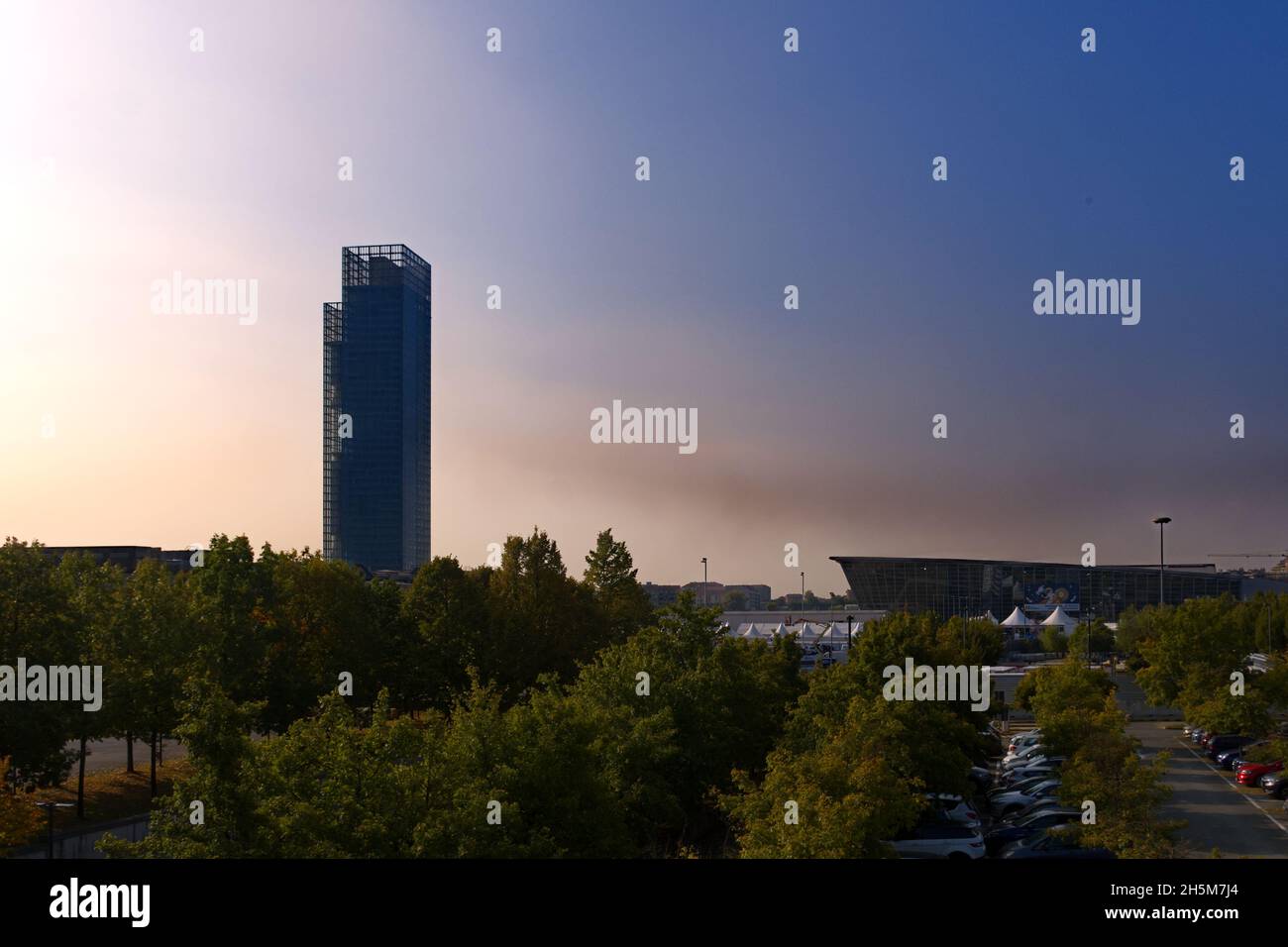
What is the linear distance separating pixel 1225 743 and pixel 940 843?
22117 mm

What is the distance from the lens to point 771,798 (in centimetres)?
1947

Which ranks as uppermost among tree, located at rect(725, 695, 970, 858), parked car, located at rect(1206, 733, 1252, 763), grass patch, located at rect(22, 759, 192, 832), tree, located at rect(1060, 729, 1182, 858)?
tree, located at rect(725, 695, 970, 858)

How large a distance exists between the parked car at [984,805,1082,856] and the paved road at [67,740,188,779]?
30812 millimetres

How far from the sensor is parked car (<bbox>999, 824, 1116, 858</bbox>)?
22.3 meters

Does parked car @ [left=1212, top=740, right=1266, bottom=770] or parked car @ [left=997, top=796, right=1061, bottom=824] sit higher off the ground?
parked car @ [left=997, top=796, right=1061, bottom=824]

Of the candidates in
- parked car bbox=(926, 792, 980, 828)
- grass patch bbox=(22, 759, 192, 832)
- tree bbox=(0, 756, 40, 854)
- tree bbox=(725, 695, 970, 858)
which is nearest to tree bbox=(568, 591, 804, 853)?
tree bbox=(725, 695, 970, 858)

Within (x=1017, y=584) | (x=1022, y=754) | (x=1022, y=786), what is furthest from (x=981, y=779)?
(x=1017, y=584)

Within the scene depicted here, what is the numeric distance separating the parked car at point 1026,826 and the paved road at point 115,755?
30.8 m

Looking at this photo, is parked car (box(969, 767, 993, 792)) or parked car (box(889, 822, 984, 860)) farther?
parked car (box(969, 767, 993, 792))

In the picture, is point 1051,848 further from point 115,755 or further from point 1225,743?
point 115,755

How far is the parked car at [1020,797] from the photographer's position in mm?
30734

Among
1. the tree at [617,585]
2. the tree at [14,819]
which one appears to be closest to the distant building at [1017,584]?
the tree at [617,585]

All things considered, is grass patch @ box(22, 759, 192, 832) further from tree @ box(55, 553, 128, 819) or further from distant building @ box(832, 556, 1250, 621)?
distant building @ box(832, 556, 1250, 621)
